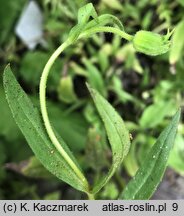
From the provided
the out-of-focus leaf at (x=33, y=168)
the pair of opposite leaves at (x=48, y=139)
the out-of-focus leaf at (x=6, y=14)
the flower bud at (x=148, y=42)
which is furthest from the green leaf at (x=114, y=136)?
the out-of-focus leaf at (x=6, y=14)

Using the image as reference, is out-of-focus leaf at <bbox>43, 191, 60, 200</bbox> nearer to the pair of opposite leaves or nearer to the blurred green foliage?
the blurred green foliage

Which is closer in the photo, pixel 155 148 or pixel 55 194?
pixel 155 148

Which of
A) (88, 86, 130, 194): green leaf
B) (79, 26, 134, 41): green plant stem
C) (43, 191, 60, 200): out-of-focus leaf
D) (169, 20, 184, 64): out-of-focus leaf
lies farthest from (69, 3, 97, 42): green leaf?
(43, 191, 60, 200): out-of-focus leaf

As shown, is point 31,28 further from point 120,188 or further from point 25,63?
point 120,188

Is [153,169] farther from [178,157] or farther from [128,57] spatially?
[128,57]

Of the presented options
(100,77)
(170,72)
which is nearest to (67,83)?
(100,77)

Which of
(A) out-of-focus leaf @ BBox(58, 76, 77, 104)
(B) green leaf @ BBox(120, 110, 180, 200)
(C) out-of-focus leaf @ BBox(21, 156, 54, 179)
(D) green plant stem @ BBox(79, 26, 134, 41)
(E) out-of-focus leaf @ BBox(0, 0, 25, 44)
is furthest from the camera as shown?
(E) out-of-focus leaf @ BBox(0, 0, 25, 44)
